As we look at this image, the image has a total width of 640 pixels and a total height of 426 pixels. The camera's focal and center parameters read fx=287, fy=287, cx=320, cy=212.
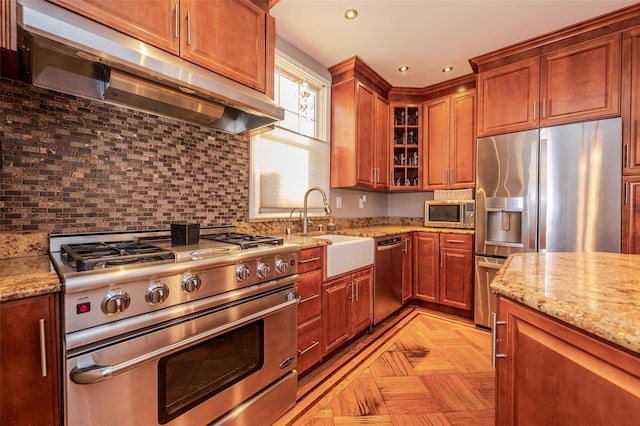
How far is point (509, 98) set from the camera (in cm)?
268

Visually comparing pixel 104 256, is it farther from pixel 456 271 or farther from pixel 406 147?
pixel 406 147

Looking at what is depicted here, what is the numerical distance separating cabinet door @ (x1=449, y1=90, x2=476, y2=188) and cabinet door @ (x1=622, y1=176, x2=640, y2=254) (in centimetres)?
121

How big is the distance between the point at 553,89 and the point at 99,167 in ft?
11.2

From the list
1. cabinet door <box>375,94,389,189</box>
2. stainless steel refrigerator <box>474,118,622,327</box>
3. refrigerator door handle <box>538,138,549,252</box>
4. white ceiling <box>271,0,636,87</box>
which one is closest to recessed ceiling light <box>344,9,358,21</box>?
white ceiling <box>271,0,636,87</box>

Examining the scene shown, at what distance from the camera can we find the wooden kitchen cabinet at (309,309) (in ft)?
6.01

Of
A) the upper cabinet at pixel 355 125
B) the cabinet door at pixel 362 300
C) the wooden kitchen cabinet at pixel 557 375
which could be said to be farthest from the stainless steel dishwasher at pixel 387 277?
the wooden kitchen cabinet at pixel 557 375

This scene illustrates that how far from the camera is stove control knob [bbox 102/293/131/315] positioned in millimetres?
964

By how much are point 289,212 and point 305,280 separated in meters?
0.92

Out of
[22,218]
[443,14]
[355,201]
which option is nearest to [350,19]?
[443,14]

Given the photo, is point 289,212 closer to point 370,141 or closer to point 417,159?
point 370,141

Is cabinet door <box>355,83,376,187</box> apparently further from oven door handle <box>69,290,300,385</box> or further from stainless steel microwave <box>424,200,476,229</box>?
oven door handle <box>69,290,300,385</box>

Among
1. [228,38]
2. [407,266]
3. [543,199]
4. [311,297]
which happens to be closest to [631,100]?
[543,199]

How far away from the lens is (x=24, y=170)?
1.28m

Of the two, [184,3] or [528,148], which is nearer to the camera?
[184,3]
